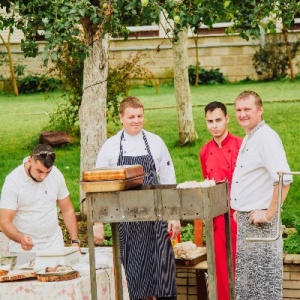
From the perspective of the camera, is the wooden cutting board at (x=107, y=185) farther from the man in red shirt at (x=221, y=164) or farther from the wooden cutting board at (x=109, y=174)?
the man in red shirt at (x=221, y=164)

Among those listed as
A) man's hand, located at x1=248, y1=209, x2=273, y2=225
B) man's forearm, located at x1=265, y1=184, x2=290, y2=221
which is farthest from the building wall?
man's forearm, located at x1=265, y1=184, x2=290, y2=221

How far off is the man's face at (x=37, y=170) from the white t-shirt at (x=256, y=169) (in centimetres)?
133

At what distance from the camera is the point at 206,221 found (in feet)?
20.7

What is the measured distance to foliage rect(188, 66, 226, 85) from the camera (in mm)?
27422

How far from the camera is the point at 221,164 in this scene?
7.73 metres

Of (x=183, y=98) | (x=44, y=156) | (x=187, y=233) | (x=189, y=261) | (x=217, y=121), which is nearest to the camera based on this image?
(x=44, y=156)

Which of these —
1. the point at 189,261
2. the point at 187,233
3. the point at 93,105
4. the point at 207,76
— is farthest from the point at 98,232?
the point at 207,76

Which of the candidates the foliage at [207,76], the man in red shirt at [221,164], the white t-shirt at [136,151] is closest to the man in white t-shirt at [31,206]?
the white t-shirt at [136,151]

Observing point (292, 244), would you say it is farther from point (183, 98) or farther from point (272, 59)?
point (272, 59)

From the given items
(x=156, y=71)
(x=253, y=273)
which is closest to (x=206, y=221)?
(x=253, y=273)

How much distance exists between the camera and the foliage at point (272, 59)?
2700cm

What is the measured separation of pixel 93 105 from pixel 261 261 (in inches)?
160

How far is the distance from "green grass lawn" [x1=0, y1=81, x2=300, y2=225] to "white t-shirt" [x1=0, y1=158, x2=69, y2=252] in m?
3.58

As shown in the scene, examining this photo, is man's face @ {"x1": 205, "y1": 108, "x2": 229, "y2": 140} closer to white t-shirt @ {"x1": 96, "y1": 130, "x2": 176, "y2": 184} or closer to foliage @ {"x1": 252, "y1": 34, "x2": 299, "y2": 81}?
white t-shirt @ {"x1": 96, "y1": 130, "x2": 176, "y2": 184}
